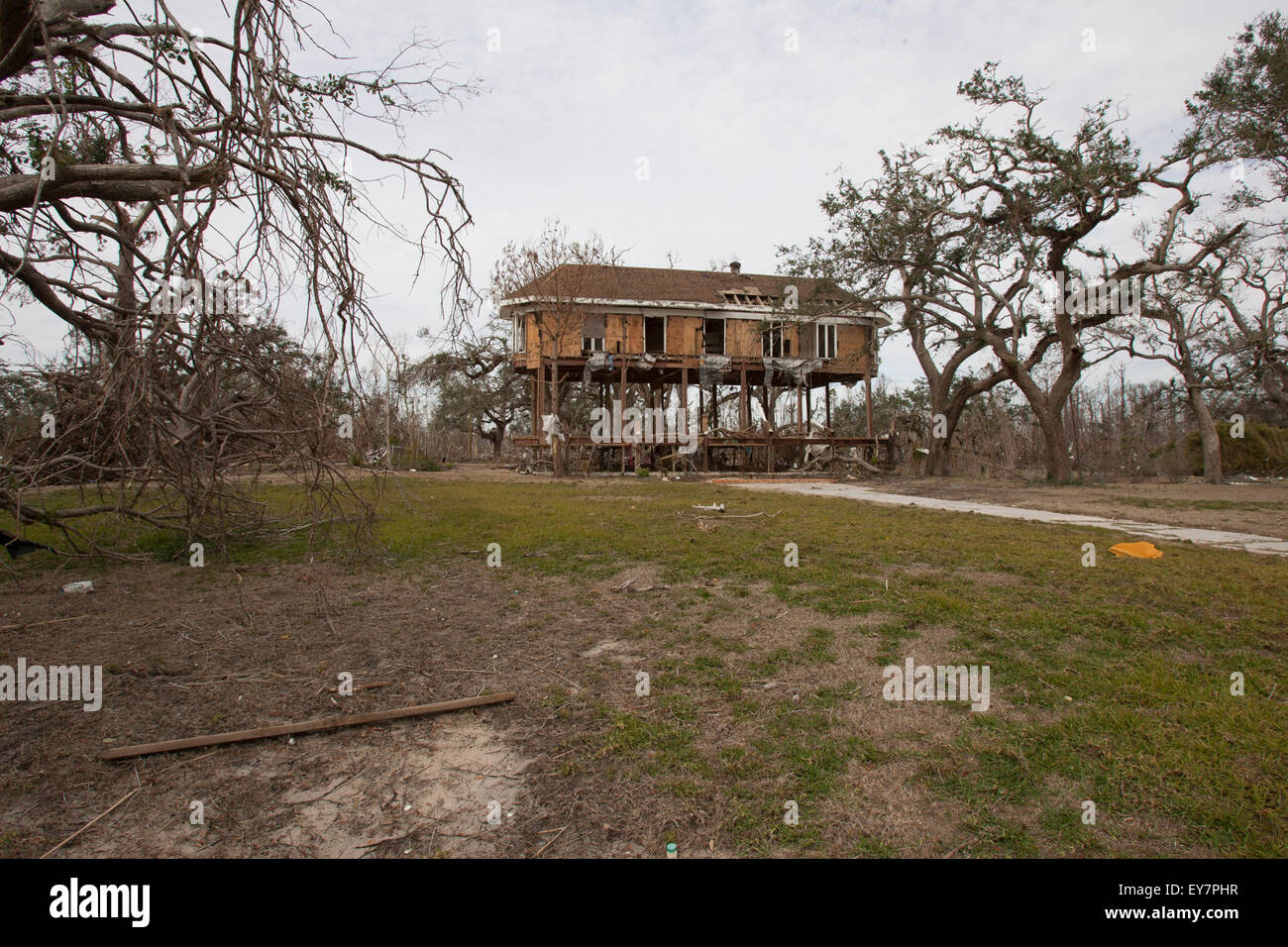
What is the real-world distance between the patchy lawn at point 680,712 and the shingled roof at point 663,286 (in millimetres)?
16407

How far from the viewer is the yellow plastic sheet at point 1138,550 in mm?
6152

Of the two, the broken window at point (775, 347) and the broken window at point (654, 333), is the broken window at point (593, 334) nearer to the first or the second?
the broken window at point (654, 333)

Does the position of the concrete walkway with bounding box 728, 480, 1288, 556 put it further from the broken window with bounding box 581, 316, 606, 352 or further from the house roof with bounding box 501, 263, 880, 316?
the broken window with bounding box 581, 316, 606, 352

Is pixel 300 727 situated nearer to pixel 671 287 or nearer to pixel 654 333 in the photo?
pixel 654 333

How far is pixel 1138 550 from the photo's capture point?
20.6ft

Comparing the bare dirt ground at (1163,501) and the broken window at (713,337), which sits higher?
the broken window at (713,337)

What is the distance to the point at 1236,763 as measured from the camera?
2.40 m

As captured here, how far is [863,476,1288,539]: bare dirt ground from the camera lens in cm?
888

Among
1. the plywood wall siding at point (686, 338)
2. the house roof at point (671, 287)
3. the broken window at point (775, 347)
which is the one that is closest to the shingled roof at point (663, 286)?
the house roof at point (671, 287)

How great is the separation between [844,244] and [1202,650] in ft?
59.5

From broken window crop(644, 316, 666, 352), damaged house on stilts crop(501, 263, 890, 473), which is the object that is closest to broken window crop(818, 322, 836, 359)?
damaged house on stilts crop(501, 263, 890, 473)
